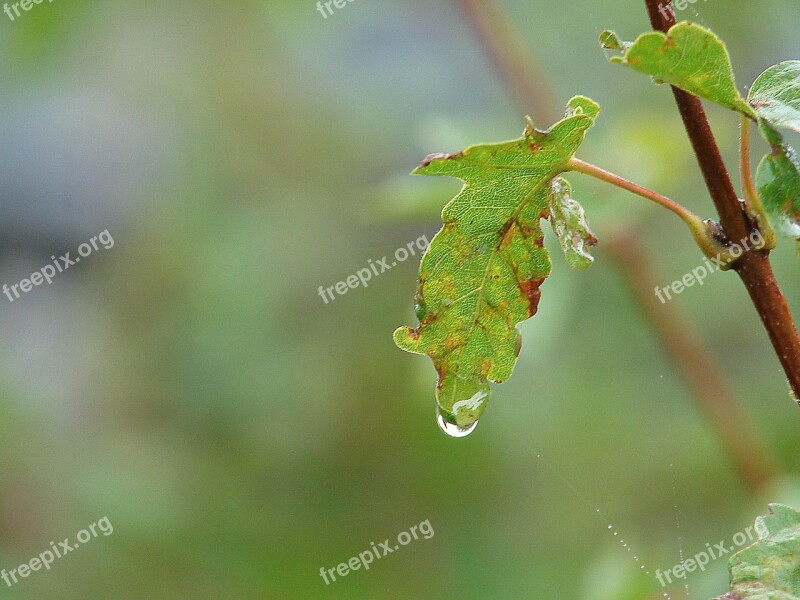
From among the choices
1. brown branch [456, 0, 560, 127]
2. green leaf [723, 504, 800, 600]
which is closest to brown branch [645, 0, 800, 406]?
green leaf [723, 504, 800, 600]

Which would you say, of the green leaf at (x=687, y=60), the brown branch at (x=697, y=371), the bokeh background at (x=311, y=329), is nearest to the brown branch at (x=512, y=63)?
the bokeh background at (x=311, y=329)

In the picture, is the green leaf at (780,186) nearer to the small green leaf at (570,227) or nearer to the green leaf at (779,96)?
the green leaf at (779,96)

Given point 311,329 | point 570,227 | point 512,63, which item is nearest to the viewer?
point 570,227

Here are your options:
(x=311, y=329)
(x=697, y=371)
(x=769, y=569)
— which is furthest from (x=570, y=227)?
(x=311, y=329)

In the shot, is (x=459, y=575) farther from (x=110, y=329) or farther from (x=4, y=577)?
(x=110, y=329)

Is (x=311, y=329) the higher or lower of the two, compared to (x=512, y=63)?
lower

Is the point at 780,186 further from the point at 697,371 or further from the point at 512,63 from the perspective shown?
the point at 512,63

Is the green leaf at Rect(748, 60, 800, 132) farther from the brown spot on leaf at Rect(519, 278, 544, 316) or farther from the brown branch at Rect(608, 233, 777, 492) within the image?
the brown branch at Rect(608, 233, 777, 492)
